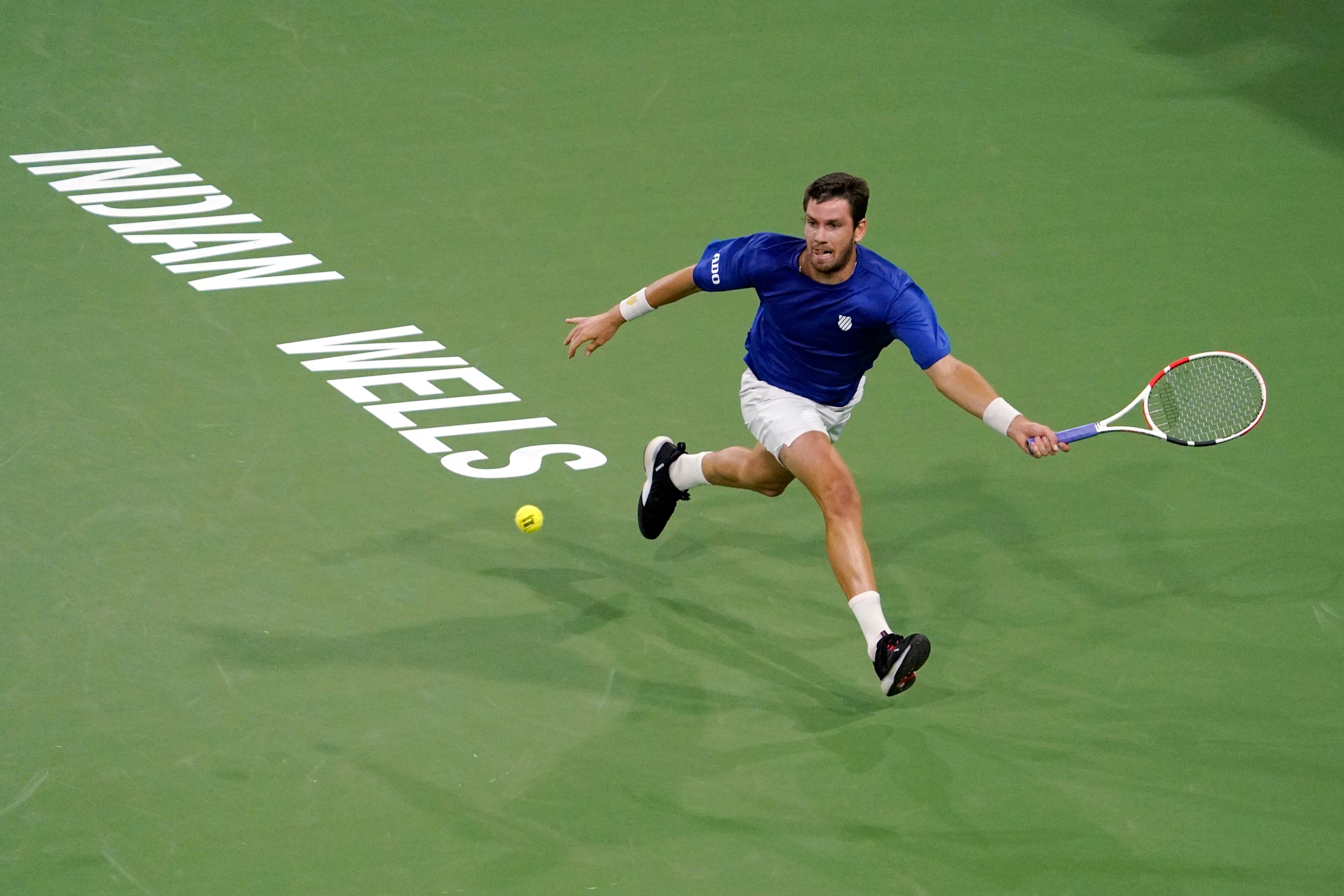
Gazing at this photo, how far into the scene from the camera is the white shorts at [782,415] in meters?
7.09

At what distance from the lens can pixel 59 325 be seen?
31.0ft

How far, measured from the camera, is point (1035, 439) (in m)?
6.19

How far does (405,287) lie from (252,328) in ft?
2.99

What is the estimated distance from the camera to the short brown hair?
6.60 metres

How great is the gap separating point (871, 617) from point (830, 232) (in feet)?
4.85

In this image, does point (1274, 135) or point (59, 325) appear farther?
point (1274, 135)

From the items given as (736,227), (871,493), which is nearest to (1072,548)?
(871,493)

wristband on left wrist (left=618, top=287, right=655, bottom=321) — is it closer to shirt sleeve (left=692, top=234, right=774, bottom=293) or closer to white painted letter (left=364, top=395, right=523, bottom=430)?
shirt sleeve (left=692, top=234, right=774, bottom=293)

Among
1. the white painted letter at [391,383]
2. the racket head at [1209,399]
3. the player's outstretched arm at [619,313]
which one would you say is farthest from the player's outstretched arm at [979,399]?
the white painted letter at [391,383]

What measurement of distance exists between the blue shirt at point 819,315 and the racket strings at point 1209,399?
102cm

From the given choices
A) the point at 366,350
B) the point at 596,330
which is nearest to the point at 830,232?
the point at 596,330

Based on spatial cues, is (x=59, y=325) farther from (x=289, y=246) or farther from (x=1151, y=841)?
(x=1151, y=841)

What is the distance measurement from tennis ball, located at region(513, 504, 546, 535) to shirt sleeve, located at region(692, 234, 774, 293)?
51.8 inches

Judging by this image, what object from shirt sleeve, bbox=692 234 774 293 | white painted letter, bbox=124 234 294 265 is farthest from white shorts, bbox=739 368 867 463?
white painted letter, bbox=124 234 294 265
